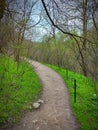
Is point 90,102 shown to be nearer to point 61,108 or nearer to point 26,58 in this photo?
point 61,108

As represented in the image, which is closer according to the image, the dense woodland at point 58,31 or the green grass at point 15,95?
the dense woodland at point 58,31

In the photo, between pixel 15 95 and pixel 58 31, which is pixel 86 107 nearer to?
pixel 15 95

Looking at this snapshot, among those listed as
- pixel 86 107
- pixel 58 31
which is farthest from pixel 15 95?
pixel 58 31

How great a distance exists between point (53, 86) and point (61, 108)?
3812 millimetres

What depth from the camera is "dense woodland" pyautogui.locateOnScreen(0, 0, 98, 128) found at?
5832 millimetres

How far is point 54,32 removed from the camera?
294 inches

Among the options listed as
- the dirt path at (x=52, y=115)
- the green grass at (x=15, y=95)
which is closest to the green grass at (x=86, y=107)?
the dirt path at (x=52, y=115)

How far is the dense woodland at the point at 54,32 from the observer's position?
5.83 meters

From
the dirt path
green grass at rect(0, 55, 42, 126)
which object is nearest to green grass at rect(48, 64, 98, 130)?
the dirt path

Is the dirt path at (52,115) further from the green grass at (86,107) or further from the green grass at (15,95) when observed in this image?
the green grass at (15,95)

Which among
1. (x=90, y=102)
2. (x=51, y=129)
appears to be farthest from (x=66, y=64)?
(x=51, y=129)

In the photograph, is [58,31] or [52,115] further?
[58,31]

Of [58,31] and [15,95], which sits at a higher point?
[58,31]

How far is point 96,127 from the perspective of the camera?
7355mm
